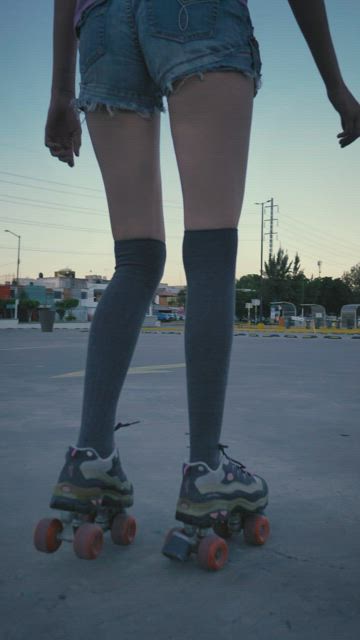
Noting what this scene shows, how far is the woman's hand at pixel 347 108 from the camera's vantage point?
1604 mm

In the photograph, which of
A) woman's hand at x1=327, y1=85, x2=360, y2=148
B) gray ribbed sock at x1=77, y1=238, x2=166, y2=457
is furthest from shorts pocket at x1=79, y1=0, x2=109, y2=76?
woman's hand at x1=327, y1=85, x2=360, y2=148

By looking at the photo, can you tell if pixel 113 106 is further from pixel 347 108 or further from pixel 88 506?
pixel 88 506

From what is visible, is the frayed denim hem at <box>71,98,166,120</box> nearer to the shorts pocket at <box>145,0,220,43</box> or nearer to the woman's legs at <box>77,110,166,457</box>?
the woman's legs at <box>77,110,166,457</box>

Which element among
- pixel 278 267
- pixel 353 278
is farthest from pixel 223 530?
pixel 353 278

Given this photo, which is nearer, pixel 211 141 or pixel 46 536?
pixel 46 536

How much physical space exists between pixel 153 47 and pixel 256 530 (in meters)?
1.13

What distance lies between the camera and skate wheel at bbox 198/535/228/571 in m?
1.11

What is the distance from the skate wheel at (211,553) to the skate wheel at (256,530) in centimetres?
15

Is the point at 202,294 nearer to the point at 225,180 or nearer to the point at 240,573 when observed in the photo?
the point at 225,180

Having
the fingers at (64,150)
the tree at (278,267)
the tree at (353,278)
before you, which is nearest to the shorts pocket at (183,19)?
the fingers at (64,150)

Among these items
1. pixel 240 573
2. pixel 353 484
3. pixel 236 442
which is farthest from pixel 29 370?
pixel 240 573

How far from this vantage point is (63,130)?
1.73m

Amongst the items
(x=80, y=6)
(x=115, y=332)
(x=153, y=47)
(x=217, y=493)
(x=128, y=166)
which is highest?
(x=80, y=6)

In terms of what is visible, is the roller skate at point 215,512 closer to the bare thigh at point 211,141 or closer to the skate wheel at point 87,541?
the skate wheel at point 87,541
